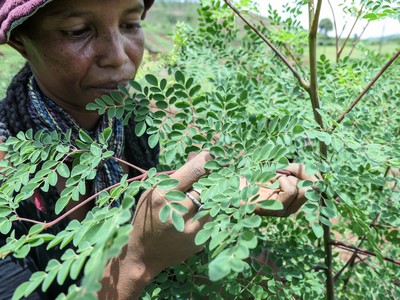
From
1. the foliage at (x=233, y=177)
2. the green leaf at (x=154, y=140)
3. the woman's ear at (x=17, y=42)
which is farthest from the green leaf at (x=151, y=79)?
the woman's ear at (x=17, y=42)

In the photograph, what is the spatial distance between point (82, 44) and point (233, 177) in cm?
57

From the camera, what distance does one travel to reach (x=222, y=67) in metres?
1.56

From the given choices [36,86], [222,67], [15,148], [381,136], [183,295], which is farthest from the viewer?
[222,67]

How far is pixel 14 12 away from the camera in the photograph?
981 millimetres

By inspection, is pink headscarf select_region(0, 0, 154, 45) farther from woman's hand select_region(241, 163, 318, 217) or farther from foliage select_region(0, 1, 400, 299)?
woman's hand select_region(241, 163, 318, 217)

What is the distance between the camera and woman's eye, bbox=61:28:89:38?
1047 mm

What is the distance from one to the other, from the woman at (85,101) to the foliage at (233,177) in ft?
0.19

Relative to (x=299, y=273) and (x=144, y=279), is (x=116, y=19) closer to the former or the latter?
(x=144, y=279)

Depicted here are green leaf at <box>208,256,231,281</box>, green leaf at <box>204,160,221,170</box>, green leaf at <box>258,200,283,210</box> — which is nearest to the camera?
green leaf at <box>208,256,231,281</box>

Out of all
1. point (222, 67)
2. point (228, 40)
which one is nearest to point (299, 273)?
point (222, 67)

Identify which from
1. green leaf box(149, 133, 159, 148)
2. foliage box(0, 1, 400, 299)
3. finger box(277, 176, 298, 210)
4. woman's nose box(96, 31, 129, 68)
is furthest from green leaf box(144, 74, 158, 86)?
finger box(277, 176, 298, 210)

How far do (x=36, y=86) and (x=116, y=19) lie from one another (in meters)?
0.34

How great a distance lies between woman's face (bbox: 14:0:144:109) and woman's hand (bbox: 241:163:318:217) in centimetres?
48

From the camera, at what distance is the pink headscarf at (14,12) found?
95 centimetres
